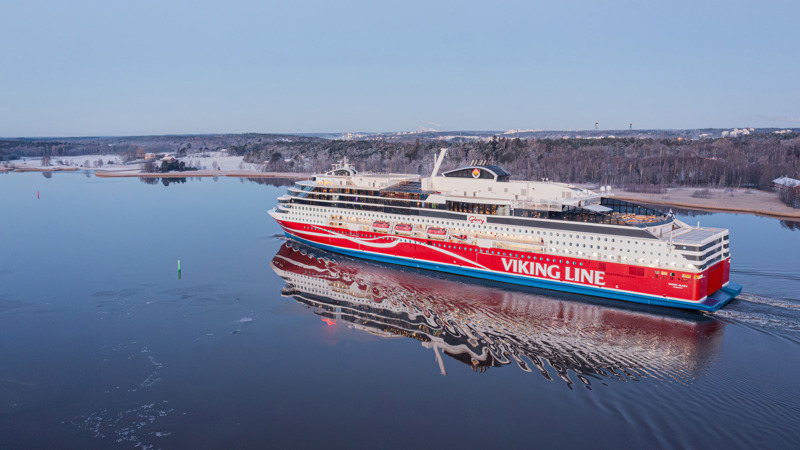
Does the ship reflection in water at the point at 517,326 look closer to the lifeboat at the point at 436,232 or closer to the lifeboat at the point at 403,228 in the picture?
the lifeboat at the point at 436,232

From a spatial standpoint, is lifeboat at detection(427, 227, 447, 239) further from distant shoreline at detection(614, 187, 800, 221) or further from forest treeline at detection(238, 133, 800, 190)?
forest treeline at detection(238, 133, 800, 190)

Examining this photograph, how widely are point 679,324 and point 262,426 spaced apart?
1816cm

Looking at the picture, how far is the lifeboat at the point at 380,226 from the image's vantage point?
33.5 metres

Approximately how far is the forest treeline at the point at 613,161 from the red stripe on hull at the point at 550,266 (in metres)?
51.2

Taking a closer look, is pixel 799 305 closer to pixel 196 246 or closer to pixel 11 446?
pixel 11 446

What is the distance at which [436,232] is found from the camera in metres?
31.6

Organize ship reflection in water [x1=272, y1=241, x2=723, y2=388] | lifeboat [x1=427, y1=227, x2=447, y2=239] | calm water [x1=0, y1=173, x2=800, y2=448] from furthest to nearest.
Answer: lifeboat [x1=427, y1=227, x2=447, y2=239] → ship reflection in water [x1=272, y1=241, x2=723, y2=388] → calm water [x1=0, y1=173, x2=800, y2=448]

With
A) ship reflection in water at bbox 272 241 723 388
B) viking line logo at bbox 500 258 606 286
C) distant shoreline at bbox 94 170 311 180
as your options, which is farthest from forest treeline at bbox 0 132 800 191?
ship reflection in water at bbox 272 241 723 388

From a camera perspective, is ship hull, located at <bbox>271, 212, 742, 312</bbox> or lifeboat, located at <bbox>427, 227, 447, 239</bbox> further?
lifeboat, located at <bbox>427, 227, 447, 239</bbox>

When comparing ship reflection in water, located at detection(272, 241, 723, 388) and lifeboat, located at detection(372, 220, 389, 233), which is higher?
lifeboat, located at detection(372, 220, 389, 233)

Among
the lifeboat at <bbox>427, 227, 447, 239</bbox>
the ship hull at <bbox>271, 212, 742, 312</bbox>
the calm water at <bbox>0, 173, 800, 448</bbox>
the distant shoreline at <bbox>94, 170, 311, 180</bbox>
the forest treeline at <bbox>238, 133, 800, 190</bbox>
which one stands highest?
the forest treeline at <bbox>238, 133, 800, 190</bbox>

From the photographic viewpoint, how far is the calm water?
15.5 meters

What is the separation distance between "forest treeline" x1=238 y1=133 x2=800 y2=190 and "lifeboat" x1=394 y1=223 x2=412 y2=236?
171 ft

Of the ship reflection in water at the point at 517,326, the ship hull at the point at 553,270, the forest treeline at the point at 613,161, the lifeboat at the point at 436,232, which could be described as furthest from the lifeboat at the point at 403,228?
the forest treeline at the point at 613,161
